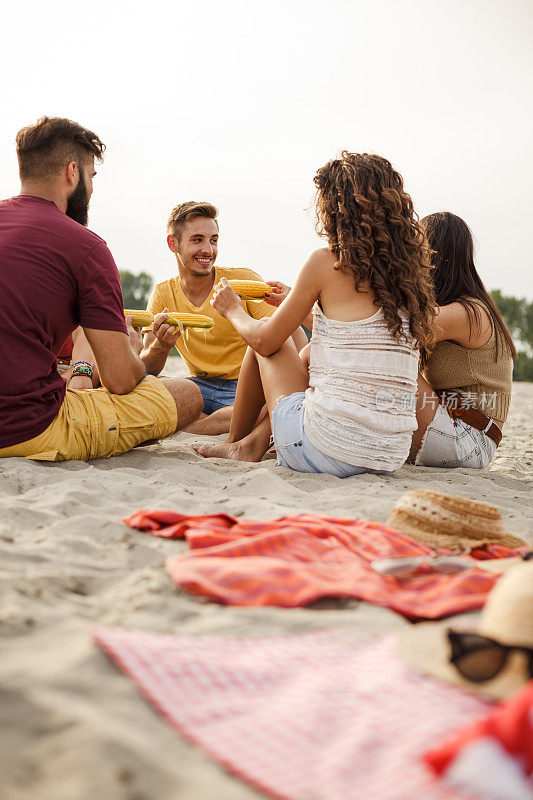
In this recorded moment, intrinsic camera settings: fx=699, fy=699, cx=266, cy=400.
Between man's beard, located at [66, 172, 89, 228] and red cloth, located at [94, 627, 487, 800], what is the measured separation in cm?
304

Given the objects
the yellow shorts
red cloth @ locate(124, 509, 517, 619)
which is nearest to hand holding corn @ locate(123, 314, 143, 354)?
the yellow shorts

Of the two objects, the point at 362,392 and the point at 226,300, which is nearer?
the point at 362,392

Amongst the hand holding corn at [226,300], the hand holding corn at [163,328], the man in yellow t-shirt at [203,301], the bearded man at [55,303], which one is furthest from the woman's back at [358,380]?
the man in yellow t-shirt at [203,301]

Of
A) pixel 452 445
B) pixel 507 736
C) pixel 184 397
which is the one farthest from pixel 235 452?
pixel 507 736

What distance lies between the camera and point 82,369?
5.09 m

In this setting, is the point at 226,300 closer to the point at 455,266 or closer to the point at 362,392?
the point at 362,392

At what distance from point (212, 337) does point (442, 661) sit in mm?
4571

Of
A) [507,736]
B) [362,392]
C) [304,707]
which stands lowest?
[304,707]

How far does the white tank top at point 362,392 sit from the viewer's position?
373 centimetres

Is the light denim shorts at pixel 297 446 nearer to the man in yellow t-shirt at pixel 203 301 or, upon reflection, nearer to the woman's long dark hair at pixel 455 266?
the woman's long dark hair at pixel 455 266

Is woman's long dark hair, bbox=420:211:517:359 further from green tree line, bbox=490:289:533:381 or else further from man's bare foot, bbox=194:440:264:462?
green tree line, bbox=490:289:533:381

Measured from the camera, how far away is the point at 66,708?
4.45 ft

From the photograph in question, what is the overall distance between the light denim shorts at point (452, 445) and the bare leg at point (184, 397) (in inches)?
62.2

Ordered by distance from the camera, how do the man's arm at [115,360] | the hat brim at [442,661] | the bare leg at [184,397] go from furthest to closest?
the bare leg at [184,397] < the man's arm at [115,360] < the hat brim at [442,661]
